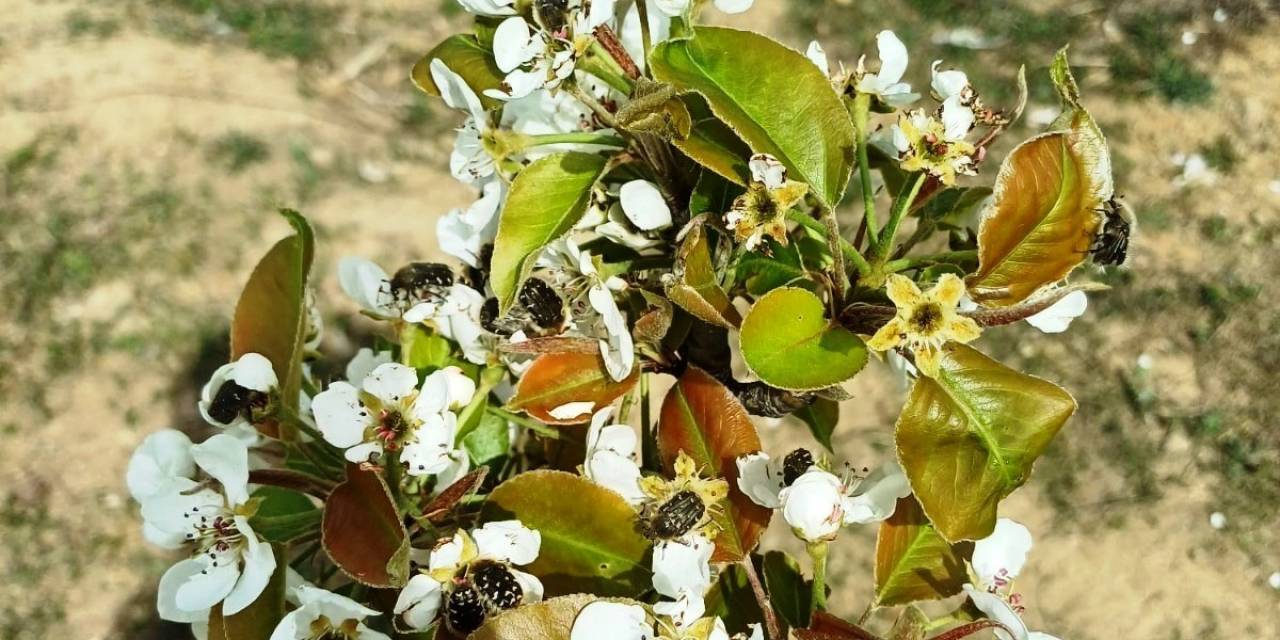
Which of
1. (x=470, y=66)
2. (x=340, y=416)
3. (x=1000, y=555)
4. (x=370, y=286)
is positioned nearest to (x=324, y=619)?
(x=340, y=416)

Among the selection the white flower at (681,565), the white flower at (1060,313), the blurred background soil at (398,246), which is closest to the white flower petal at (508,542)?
the white flower at (681,565)

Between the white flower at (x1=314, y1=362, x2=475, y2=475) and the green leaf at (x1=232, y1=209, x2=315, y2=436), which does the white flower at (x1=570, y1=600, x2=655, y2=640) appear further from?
the green leaf at (x1=232, y1=209, x2=315, y2=436)

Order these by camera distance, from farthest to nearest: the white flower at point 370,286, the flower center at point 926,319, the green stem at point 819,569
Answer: the white flower at point 370,286 → the green stem at point 819,569 → the flower center at point 926,319

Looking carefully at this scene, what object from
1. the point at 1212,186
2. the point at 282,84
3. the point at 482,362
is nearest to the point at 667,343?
the point at 482,362

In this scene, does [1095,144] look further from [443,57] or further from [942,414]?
[443,57]

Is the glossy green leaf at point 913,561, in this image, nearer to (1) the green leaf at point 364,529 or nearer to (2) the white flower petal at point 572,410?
(2) the white flower petal at point 572,410

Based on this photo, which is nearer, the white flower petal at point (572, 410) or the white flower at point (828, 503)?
the white flower at point (828, 503)

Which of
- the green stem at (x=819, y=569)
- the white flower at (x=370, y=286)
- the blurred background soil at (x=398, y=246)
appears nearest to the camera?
the green stem at (x=819, y=569)
